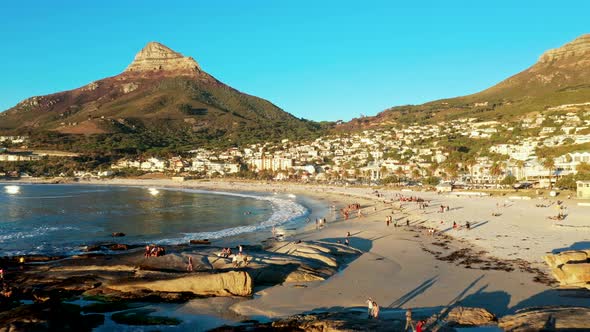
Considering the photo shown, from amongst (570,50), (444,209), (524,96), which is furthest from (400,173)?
(570,50)

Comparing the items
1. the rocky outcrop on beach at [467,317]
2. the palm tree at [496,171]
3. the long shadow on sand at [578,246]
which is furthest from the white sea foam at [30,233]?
the palm tree at [496,171]

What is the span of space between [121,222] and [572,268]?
36467mm

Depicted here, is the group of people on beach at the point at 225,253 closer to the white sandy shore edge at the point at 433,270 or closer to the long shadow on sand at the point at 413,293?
the white sandy shore edge at the point at 433,270

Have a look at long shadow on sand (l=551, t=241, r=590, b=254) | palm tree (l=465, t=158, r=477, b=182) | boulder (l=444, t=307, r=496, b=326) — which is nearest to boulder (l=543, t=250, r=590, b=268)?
long shadow on sand (l=551, t=241, r=590, b=254)

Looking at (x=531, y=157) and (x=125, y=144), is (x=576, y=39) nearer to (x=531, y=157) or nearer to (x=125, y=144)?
(x=531, y=157)

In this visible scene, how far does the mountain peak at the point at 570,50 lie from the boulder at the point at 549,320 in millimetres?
201240

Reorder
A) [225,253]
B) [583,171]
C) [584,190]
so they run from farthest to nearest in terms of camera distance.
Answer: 1. [583,171]
2. [584,190]
3. [225,253]

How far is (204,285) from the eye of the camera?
1744cm

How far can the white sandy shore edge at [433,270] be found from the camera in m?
16.2

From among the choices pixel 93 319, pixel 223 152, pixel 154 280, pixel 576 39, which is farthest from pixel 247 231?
pixel 576 39

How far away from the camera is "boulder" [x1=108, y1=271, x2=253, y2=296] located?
683 inches

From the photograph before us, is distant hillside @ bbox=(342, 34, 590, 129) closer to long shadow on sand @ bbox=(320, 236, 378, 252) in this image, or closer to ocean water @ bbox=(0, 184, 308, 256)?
ocean water @ bbox=(0, 184, 308, 256)

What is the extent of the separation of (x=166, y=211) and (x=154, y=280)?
33013mm

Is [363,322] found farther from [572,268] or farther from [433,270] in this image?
[572,268]
